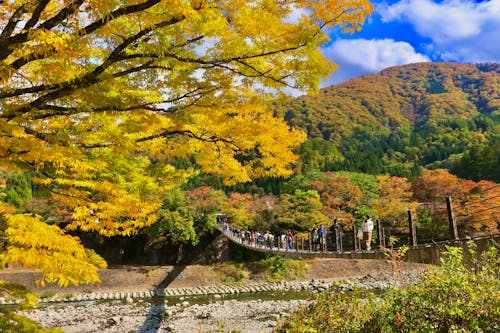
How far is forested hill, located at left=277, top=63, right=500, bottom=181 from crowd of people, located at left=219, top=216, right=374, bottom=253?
8.43 metres

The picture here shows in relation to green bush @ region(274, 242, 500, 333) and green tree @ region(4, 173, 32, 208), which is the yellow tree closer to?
green bush @ region(274, 242, 500, 333)

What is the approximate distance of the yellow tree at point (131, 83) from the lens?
8.27 ft

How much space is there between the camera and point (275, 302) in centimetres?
1664

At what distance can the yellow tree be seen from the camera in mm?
2520

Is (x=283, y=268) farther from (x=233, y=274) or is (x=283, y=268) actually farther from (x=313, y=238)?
(x=313, y=238)

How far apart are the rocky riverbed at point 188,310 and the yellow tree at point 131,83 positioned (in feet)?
24.4

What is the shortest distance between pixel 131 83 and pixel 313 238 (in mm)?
12682

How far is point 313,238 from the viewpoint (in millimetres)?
15164

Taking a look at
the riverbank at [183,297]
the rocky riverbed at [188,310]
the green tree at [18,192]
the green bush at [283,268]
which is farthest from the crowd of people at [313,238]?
the green tree at [18,192]

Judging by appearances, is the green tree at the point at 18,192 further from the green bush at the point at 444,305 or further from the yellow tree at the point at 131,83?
the green bush at the point at 444,305

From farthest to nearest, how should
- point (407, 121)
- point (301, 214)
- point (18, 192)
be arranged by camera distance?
point (407, 121)
point (18, 192)
point (301, 214)

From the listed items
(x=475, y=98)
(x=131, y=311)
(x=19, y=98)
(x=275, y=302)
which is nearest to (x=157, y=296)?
(x=131, y=311)

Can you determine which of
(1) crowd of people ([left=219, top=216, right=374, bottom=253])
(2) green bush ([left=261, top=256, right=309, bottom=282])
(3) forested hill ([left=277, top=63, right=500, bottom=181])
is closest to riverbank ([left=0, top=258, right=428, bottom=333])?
(2) green bush ([left=261, top=256, right=309, bottom=282])

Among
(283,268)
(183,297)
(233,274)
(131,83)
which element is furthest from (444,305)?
(233,274)
